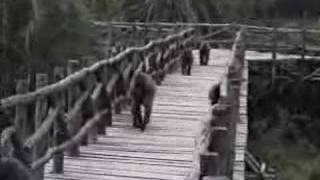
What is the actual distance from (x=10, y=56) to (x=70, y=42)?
2.32 meters

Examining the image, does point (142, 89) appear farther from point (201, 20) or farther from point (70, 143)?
point (201, 20)

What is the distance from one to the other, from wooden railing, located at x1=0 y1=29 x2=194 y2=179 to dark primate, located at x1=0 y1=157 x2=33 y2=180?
3.8 inches

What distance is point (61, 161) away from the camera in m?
6.51

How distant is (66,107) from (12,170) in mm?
4427

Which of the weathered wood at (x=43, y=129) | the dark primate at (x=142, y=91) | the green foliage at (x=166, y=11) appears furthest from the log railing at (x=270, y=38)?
the weathered wood at (x=43, y=129)

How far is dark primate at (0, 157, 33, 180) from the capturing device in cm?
357

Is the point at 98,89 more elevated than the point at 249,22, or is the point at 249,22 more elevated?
the point at 249,22

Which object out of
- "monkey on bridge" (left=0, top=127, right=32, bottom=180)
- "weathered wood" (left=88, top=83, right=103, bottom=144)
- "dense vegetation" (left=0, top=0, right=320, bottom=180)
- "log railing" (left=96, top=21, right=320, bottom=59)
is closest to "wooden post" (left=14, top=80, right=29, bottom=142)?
"monkey on bridge" (left=0, top=127, right=32, bottom=180)

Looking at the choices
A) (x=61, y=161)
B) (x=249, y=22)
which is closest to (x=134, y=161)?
(x=61, y=161)

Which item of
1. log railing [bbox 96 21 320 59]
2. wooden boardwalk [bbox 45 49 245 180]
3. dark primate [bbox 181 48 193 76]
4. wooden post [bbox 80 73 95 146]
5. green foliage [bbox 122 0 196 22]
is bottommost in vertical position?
wooden boardwalk [bbox 45 49 245 180]

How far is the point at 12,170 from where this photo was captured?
3609 millimetres

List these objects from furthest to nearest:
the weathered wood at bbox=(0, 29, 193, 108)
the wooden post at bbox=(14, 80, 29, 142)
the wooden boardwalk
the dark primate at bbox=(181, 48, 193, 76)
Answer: the dark primate at bbox=(181, 48, 193, 76) < the wooden boardwalk < the wooden post at bbox=(14, 80, 29, 142) < the weathered wood at bbox=(0, 29, 193, 108)

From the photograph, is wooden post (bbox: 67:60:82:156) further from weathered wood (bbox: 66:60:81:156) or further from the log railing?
the log railing

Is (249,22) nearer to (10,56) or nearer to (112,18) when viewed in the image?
(112,18)
